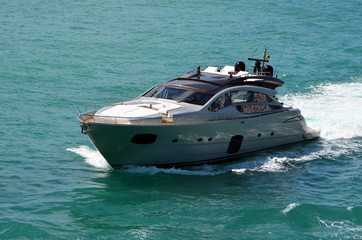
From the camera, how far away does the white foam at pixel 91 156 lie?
20.4 meters

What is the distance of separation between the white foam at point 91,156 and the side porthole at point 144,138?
185cm

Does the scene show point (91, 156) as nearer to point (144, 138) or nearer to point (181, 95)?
point (144, 138)

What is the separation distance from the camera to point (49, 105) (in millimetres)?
28578

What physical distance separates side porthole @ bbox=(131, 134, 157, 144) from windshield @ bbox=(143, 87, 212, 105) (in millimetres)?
2201

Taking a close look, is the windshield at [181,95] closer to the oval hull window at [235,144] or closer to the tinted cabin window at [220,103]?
the tinted cabin window at [220,103]

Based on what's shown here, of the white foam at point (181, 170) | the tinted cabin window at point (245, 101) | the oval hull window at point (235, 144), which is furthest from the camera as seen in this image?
the oval hull window at point (235, 144)

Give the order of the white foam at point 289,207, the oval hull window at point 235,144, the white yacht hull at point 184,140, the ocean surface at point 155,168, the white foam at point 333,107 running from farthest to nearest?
the white foam at point 333,107 < the oval hull window at point 235,144 < the white yacht hull at point 184,140 < the white foam at point 289,207 < the ocean surface at point 155,168

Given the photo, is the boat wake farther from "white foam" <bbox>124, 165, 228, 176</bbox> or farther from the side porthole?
the side porthole

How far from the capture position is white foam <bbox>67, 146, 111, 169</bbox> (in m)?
20.4

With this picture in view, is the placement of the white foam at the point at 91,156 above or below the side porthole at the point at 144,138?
below

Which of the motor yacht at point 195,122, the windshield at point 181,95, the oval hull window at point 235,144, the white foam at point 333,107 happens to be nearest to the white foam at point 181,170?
the motor yacht at point 195,122

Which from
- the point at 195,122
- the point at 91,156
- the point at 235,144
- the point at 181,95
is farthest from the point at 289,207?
the point at 91,156

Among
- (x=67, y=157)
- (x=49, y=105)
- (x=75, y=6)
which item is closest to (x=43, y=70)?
(x=49, y=105)

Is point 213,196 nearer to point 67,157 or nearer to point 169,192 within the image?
point 169,192
